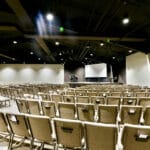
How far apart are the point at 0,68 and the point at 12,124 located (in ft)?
75.0

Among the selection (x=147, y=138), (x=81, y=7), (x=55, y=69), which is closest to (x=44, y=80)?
(x=55, y=69)

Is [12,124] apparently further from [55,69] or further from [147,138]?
[55,69]

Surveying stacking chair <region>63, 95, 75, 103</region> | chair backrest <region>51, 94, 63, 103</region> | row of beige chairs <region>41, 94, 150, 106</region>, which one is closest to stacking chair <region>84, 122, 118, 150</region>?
row of beige chairs <region>41, 94, 150, 106</region>

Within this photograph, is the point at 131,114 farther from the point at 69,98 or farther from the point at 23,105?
the point at 23,105

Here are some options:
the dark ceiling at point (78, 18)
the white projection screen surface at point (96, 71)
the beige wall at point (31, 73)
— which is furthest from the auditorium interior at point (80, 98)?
the beige wall at point (31, 73)

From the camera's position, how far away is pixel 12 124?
3076 mm

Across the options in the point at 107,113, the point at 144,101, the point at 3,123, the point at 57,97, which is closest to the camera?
the point at 3,123

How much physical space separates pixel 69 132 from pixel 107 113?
1.34 metres

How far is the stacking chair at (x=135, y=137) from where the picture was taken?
1.98m

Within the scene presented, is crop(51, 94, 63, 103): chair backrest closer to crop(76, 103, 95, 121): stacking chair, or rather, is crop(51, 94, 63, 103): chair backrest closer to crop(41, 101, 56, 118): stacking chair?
crop(41, 101, 56, 118): stacking chair

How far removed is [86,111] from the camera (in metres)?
3.84

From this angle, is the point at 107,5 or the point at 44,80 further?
the point at 44,80

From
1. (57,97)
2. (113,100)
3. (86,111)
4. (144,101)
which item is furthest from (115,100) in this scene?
(57,97)

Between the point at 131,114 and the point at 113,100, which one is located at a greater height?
the point at 113,100
